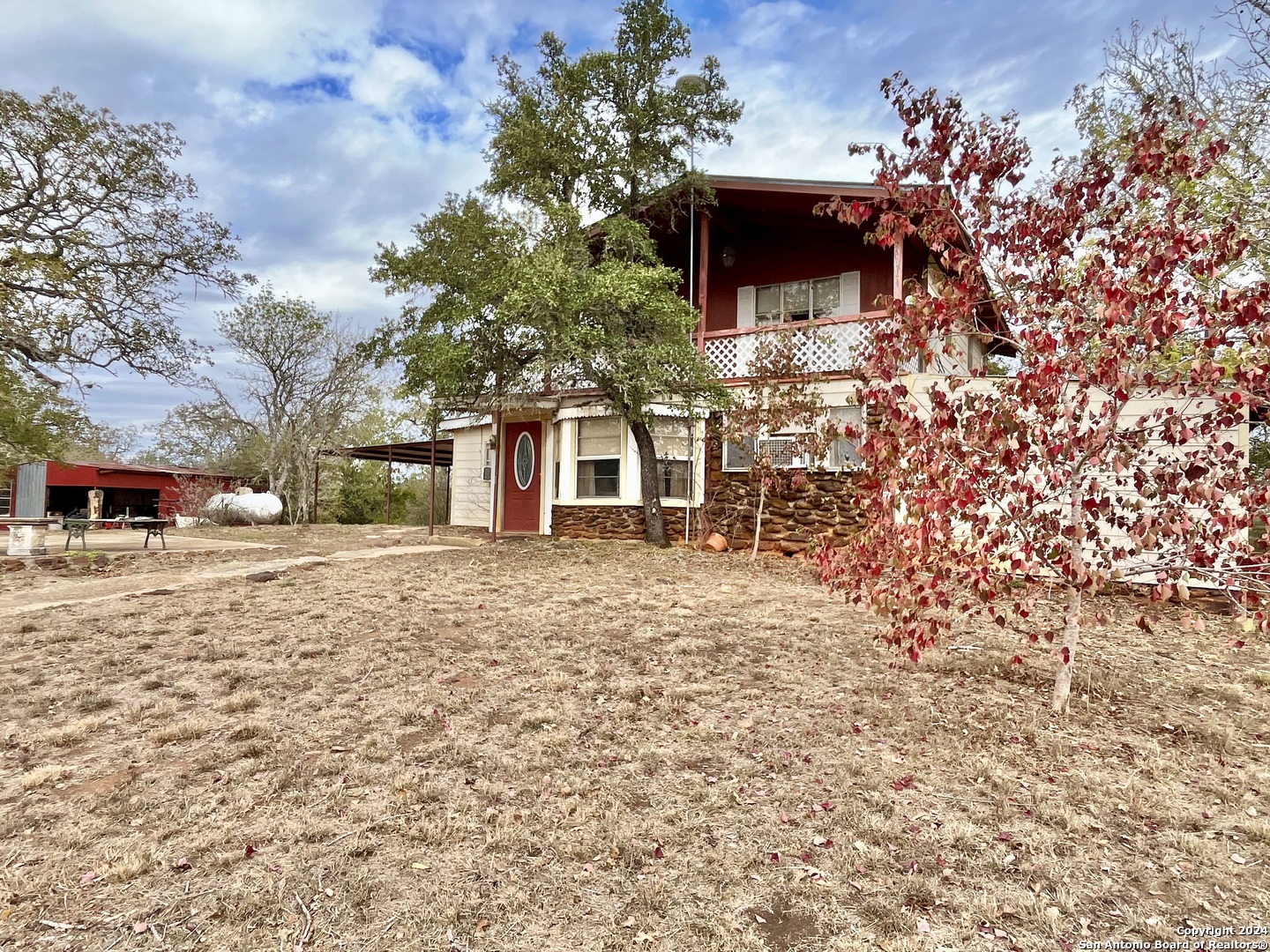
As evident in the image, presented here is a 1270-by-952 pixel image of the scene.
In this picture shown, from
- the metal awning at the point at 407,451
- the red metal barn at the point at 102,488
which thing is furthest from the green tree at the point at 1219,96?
the red metal barn at the point at 102,488

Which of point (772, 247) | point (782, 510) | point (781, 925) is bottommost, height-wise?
point (781, 925)

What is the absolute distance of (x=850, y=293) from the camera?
11.4 meters

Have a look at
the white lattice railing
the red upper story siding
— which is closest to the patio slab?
the white lattice railing

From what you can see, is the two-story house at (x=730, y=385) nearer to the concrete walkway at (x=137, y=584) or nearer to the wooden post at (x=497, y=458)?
the wooden post at (x=497, y=458)

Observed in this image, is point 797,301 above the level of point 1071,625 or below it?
above

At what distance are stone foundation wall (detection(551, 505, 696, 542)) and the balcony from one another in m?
Answer: 2.65

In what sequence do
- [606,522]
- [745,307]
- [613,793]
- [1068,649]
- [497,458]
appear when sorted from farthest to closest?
[497,458] < [745,307] < [606,522] < [1068,649] < [613,793]

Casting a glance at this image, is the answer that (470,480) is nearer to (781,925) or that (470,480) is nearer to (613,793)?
(613,793)

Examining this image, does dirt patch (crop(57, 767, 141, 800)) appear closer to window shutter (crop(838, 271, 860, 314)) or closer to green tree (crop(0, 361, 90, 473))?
green tree (crop(0, 361, 90, 473))

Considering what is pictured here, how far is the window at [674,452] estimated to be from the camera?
36.9ft

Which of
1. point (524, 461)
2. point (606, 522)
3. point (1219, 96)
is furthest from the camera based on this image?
point (524, 461)

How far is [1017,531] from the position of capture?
3.30 metres

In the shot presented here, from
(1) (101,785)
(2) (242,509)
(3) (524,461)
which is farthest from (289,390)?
(1) (101,785)

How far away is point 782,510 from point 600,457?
3569 mm
